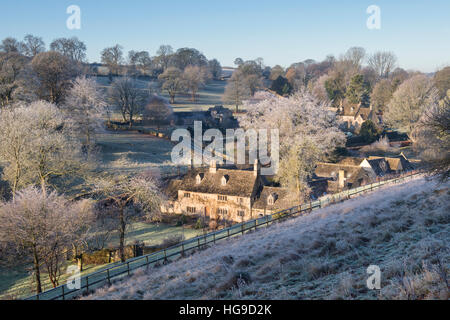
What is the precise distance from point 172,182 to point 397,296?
34.3m

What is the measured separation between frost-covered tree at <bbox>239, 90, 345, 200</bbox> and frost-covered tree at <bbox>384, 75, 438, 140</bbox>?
83.3ft

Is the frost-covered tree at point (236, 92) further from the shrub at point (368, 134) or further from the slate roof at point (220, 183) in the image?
the slate roof at point (220, 183)

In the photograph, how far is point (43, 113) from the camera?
3450 cm

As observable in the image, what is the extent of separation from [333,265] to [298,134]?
31124 mm

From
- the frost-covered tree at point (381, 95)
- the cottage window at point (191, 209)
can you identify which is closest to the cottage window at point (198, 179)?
the cottage window at point (191, 209)

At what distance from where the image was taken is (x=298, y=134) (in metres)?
41.5

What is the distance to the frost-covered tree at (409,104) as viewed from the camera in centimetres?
6519

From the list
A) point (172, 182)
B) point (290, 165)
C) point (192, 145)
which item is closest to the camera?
point (290, 165)

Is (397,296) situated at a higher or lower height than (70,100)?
lower

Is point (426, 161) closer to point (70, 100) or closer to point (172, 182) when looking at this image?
point (172, 182)

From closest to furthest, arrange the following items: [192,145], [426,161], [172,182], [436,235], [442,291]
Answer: [442,291], [436,235], [426,161], [172,182], [192,145]

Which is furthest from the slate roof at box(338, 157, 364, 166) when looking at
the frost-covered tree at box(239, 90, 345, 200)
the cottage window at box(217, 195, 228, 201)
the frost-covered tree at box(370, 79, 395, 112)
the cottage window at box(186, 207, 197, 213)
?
the frost-covered tree at box(370, 79, 395, 112)

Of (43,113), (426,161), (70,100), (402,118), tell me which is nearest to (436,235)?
(426,161)

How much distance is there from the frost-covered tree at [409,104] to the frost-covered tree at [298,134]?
25.4 metres
